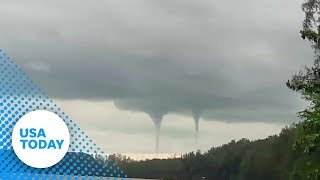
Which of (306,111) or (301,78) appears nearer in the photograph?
(306,111)

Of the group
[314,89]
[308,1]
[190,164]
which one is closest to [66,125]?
[314,89]

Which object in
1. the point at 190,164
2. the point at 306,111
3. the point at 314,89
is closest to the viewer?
the point at 306,111

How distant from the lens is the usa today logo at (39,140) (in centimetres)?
2123

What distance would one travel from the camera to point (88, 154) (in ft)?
76.5

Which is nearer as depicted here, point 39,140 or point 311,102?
point 39,140

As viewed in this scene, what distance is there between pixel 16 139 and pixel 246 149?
110m

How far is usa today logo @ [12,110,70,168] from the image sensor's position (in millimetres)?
21234

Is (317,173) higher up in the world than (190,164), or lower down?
lower down

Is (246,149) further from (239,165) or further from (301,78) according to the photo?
(301,78)

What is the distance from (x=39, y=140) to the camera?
2123 centimetres

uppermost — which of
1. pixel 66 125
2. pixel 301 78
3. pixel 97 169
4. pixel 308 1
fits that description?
pixel 308 1

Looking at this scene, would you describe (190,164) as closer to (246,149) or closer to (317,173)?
(246,149)

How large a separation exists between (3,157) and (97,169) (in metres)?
4.26

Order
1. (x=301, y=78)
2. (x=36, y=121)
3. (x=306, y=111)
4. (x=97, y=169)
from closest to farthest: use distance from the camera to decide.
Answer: (x=36, y=121) < (x=97, y=169) < (x=306, y=111) < (x=301, y=78)
